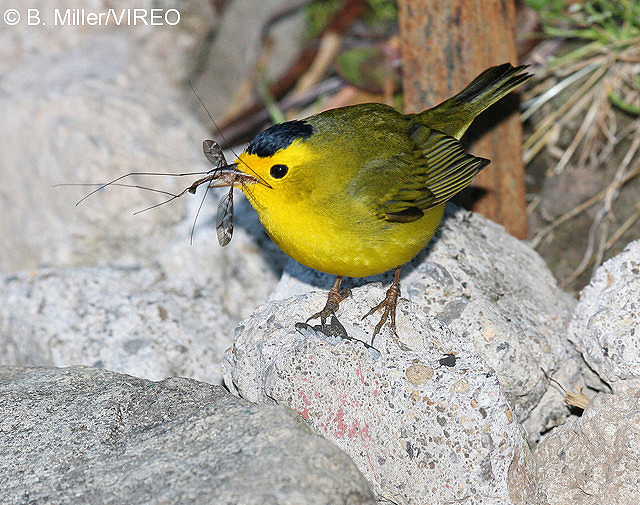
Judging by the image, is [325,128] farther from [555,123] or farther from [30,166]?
[30,166]

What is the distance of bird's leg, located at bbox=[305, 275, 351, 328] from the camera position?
3578 millimetres

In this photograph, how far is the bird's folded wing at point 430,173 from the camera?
3.71 metres

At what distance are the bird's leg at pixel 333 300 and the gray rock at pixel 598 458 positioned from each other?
43.0 inches

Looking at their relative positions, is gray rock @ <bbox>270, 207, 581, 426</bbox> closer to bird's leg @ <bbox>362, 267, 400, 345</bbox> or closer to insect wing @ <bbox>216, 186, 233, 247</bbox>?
bird's leg @ <bbox>362, 267, 400, 345</bbox>

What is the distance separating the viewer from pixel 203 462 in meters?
2.70

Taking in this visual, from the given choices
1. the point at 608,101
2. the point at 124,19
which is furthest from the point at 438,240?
the point at 124,19

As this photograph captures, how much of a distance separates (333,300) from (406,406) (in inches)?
30.8

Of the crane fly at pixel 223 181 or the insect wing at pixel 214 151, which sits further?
the insect wing at pixel 214 151

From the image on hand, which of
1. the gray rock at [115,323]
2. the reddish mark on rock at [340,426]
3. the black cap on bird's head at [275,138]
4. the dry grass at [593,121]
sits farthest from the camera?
the dry grass at [593,121]

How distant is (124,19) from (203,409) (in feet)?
16.3
